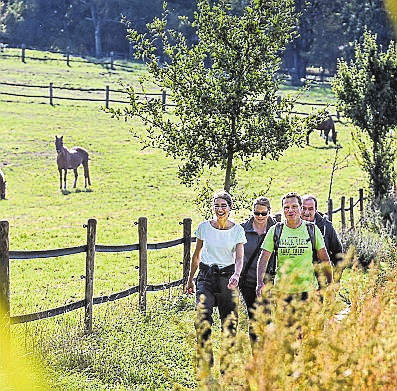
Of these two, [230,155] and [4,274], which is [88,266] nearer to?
[4,274]

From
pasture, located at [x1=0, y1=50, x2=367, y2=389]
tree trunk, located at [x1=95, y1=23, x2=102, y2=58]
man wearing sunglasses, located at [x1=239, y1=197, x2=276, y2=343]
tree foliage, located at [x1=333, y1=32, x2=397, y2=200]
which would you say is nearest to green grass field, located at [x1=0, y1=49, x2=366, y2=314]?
pasture, located at [x1=0, y1=50, x2=367, y2=389]

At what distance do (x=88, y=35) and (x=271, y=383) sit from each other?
65756 mm

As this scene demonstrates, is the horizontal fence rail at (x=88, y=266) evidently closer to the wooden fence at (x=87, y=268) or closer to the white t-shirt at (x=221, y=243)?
the wooden fence at (x=87, y=268)

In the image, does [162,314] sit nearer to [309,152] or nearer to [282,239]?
[282,239]

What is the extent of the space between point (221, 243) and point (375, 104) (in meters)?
12.5

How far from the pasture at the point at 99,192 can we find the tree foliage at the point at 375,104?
72cm

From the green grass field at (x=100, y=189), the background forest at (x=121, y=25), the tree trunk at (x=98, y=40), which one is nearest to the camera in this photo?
the green grass field at (x=100, y=189)

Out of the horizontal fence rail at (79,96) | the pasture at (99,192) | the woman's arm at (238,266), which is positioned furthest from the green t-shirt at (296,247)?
the horizontal fence rail at (79,96)

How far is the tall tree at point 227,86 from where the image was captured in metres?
12.3

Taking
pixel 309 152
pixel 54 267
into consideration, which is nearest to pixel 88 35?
pixel 309 152

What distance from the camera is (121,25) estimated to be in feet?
213

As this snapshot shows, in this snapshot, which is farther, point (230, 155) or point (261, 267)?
point (230, 155)

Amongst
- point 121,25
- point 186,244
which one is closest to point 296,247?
point 186,244

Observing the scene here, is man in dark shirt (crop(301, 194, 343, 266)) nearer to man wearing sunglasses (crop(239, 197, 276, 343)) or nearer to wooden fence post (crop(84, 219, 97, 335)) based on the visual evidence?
man wearing sunglasses (crop(239, 197, 276, 343))
